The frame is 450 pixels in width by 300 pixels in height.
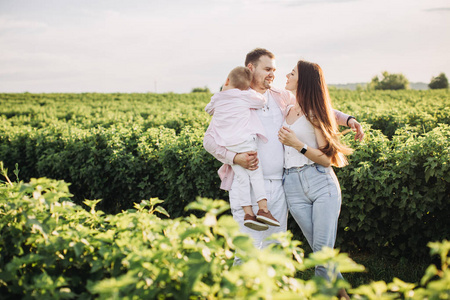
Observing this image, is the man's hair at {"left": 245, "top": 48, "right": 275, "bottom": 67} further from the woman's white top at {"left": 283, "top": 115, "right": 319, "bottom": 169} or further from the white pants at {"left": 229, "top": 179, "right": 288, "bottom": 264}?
the white pants at {"left": 229, "top": 179, "right": 288, "bottom": 264}

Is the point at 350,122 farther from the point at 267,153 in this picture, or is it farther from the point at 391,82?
the point at 391,82

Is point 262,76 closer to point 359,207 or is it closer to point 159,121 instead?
point 359,207

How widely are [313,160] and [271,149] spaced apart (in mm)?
379

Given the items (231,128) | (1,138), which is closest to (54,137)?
(1,138)

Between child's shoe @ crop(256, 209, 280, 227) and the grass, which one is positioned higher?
child's shoe @ crop(256, 209, 280, 227)

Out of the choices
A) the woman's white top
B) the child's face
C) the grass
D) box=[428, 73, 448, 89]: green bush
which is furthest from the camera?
box=[428, 73, 448, 89]: green bush

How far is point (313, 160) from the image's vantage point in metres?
2.96

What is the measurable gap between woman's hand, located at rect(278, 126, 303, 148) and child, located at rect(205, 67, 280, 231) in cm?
19

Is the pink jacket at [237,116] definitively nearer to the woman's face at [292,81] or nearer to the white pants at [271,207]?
the woman's face at [292,81]

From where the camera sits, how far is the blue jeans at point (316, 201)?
2916 millimetres

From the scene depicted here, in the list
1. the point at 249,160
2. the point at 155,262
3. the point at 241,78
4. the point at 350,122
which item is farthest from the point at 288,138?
the point at 155,262

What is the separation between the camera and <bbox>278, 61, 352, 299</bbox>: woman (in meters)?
2.93

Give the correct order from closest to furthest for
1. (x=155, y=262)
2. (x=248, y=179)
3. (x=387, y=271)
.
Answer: (x=155, y=262) < (x=248, y=179) < (x=387, y=271)

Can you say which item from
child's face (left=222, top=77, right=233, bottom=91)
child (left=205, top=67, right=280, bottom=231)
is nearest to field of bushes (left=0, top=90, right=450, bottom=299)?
child (left=205, top=67, right=280, bottom=231)
